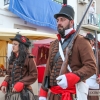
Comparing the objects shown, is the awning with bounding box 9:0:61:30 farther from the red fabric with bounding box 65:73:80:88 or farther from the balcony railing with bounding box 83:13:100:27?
the red fabric with bounding box 65:73:80:88

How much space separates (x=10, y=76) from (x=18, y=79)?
0.20 meters

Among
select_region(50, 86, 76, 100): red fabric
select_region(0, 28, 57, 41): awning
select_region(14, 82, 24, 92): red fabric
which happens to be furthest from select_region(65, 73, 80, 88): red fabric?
select_region(0, 28, 57, 41): awning

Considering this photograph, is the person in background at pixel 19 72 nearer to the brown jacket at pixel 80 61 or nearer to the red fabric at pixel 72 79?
the brown jacket at pixel 80 61

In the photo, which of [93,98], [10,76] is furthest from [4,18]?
[93,98]

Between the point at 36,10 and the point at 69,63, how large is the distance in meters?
10.5

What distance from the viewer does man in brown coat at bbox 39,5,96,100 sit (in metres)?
2.56

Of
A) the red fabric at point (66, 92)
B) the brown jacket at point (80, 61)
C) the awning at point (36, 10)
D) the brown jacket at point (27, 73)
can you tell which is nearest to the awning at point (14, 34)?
the awning at point (36, 10)

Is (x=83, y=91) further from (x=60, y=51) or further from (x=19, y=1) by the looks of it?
(x=19, y=1)

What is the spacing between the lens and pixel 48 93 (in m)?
3.04

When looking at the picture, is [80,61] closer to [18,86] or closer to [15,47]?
[18,86]

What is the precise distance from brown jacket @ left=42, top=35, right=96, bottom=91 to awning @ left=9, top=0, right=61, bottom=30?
9.42 m

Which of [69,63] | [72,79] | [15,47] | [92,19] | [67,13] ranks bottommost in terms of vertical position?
[72,79]

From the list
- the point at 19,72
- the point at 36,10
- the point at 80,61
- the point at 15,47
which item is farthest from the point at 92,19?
the point at 80,61

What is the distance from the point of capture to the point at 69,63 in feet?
9.14
